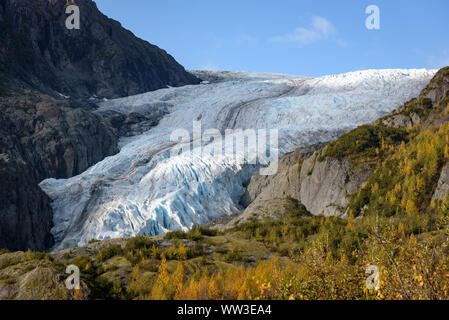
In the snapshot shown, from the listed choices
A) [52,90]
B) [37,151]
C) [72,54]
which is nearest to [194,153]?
[37,151]

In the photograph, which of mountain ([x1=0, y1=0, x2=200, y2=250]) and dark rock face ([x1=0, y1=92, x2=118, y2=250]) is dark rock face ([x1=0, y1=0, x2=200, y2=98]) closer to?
mountain ([x1=0, y1=0, x2=200, y2=250])

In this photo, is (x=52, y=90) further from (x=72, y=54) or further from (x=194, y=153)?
(x=194, y=153)

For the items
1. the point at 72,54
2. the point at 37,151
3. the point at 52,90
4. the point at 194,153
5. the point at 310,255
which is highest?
the point at 72,54

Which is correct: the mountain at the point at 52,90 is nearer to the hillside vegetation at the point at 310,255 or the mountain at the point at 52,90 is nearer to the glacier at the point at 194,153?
the glacier at the point at 194,153

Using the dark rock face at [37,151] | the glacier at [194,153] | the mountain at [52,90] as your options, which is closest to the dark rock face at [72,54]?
the mountain at [52,90]
